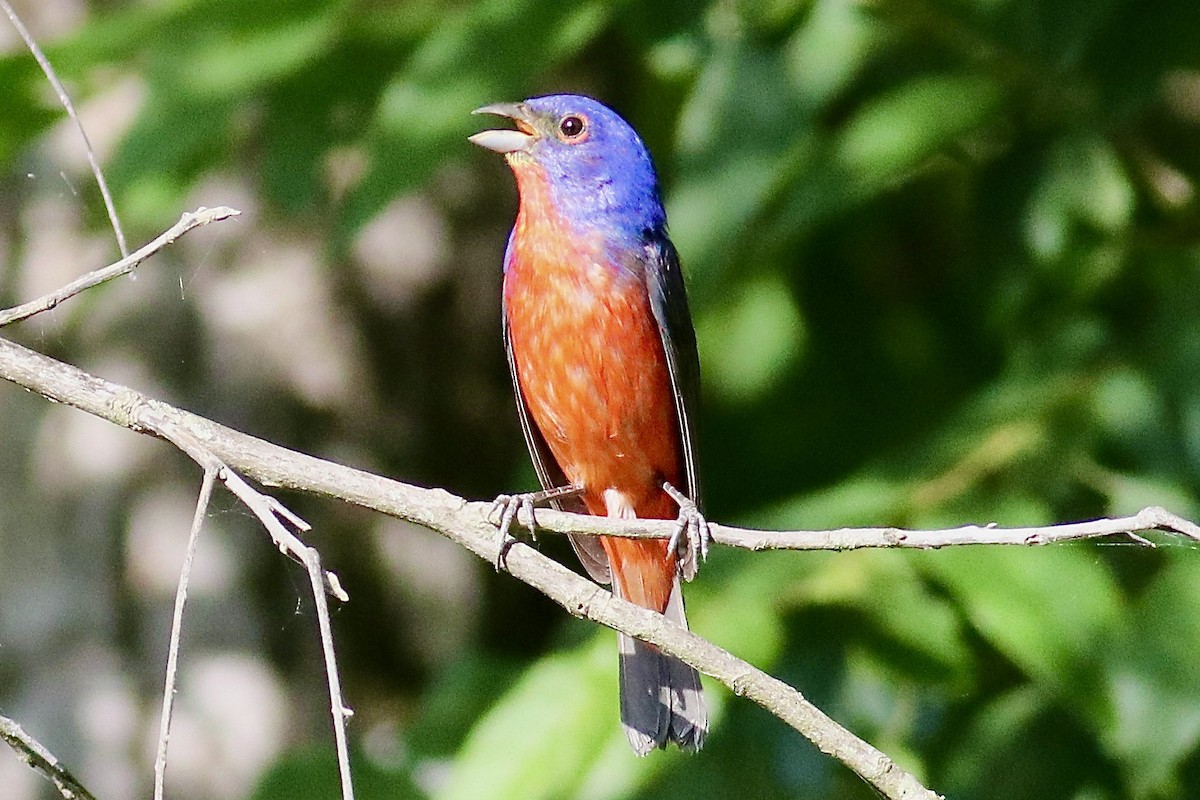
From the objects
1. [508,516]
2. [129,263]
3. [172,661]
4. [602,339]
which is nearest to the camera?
[172,661]

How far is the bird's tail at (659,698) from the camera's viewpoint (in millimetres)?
3207

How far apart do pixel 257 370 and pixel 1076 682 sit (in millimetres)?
2985

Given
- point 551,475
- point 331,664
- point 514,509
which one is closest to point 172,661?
point 331,664

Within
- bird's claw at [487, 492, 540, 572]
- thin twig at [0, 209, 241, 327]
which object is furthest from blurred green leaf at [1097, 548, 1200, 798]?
thin twig at [0, 209, 241, 327]

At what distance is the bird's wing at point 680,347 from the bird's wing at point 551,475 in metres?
0.32

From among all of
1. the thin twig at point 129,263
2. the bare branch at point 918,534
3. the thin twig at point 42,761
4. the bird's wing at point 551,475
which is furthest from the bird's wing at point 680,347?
the thin twig at point 42,761

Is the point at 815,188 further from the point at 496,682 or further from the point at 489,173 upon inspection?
the point at 489,173

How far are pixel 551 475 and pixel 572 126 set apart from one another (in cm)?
97

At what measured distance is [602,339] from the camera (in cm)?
380

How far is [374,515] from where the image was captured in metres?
5.16

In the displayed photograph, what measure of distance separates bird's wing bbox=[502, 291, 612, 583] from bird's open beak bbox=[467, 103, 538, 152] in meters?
0.42

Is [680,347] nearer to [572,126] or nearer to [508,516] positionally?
[572,126]

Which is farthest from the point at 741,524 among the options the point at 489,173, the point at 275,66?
the point at 489,173

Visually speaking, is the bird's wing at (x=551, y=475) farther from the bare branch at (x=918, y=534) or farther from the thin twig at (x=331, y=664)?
the thin twig at (x=331, y=664)
